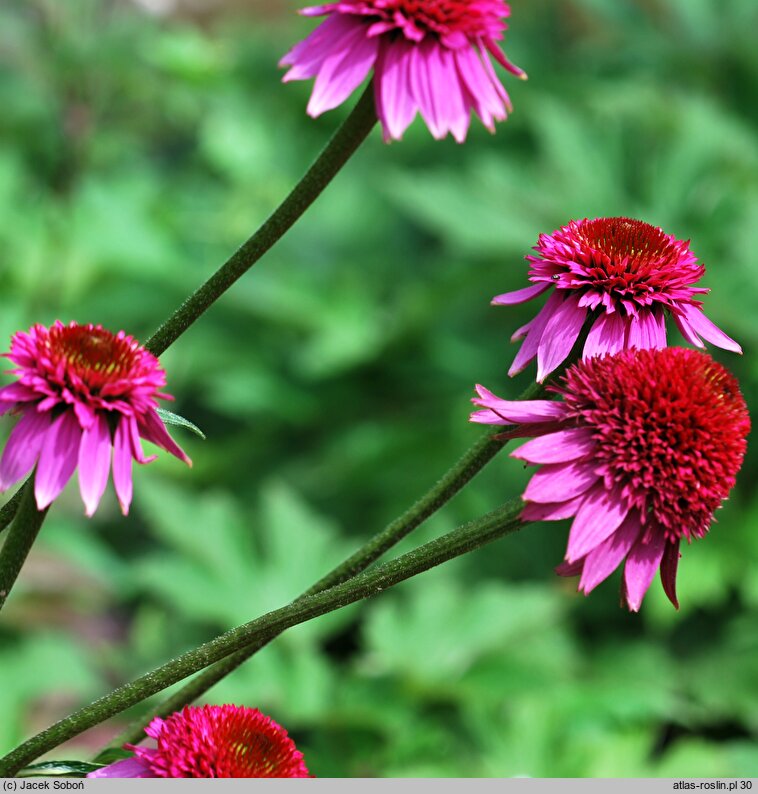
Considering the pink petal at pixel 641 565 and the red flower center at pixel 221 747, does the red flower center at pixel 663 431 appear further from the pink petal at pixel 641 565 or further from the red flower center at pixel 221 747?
the red flower center at pixel 221 747

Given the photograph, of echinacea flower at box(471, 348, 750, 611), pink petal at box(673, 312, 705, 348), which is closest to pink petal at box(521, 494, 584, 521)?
echinacea flower at box(471, 348, 750, 611)

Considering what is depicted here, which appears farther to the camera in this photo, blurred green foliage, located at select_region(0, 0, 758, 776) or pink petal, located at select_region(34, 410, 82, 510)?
blurred green foliage, located at select_region(0, 0, 758, 776)

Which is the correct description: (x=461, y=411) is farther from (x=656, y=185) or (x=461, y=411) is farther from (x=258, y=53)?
(x=258, y=53)

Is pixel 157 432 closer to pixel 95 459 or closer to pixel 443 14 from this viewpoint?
pixel 95 459

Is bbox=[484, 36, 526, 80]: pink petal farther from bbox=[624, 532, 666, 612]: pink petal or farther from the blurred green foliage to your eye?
the blurred green foliage

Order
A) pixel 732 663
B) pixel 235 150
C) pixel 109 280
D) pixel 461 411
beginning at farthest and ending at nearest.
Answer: pixel 235 150, pixel 109 280, pixel 461 411, pixel 732 663

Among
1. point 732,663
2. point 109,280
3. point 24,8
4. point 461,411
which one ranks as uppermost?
point 24,8

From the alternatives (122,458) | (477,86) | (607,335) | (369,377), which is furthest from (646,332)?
(369,377)

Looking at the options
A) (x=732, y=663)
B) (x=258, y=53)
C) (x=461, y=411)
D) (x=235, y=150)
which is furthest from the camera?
(x=258, y=53)

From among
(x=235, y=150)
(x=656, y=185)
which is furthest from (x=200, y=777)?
(x=235, y=150)
